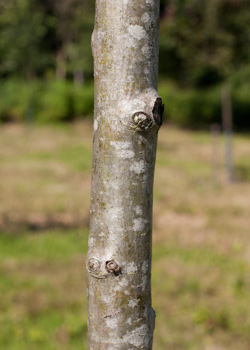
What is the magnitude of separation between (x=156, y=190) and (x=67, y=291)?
6.00 metres

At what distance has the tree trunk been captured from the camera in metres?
1.33

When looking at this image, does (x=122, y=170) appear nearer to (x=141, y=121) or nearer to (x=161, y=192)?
(x=141, y=121)

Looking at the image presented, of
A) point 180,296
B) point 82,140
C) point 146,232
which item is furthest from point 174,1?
point 146,232

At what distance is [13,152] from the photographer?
16797 millimetres

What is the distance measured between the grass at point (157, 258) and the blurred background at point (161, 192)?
0.07 ft

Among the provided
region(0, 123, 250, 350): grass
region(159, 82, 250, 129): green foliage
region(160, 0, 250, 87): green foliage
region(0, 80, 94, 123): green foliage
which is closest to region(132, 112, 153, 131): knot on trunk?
region(0, 123, 250, 350): grass

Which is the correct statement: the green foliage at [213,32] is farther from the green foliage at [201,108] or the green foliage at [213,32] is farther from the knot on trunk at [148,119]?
the knot on trunk at [148,119]

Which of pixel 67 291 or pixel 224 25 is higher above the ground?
pixel 224 25

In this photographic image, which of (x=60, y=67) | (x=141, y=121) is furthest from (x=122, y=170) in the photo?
(x=60, y=67)

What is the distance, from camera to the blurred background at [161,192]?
17.1 ft

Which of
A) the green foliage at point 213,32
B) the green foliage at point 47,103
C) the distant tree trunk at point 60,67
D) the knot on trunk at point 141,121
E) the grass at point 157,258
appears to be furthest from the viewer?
the distant tree trunk at point 60,67

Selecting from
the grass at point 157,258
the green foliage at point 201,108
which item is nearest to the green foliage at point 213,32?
the grass at point 157,258

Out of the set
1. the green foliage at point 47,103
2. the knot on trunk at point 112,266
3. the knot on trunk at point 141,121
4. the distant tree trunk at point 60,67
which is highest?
the knot on trunk at point 141,121

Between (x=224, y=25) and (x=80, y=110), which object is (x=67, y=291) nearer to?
(x=224, y=25)
